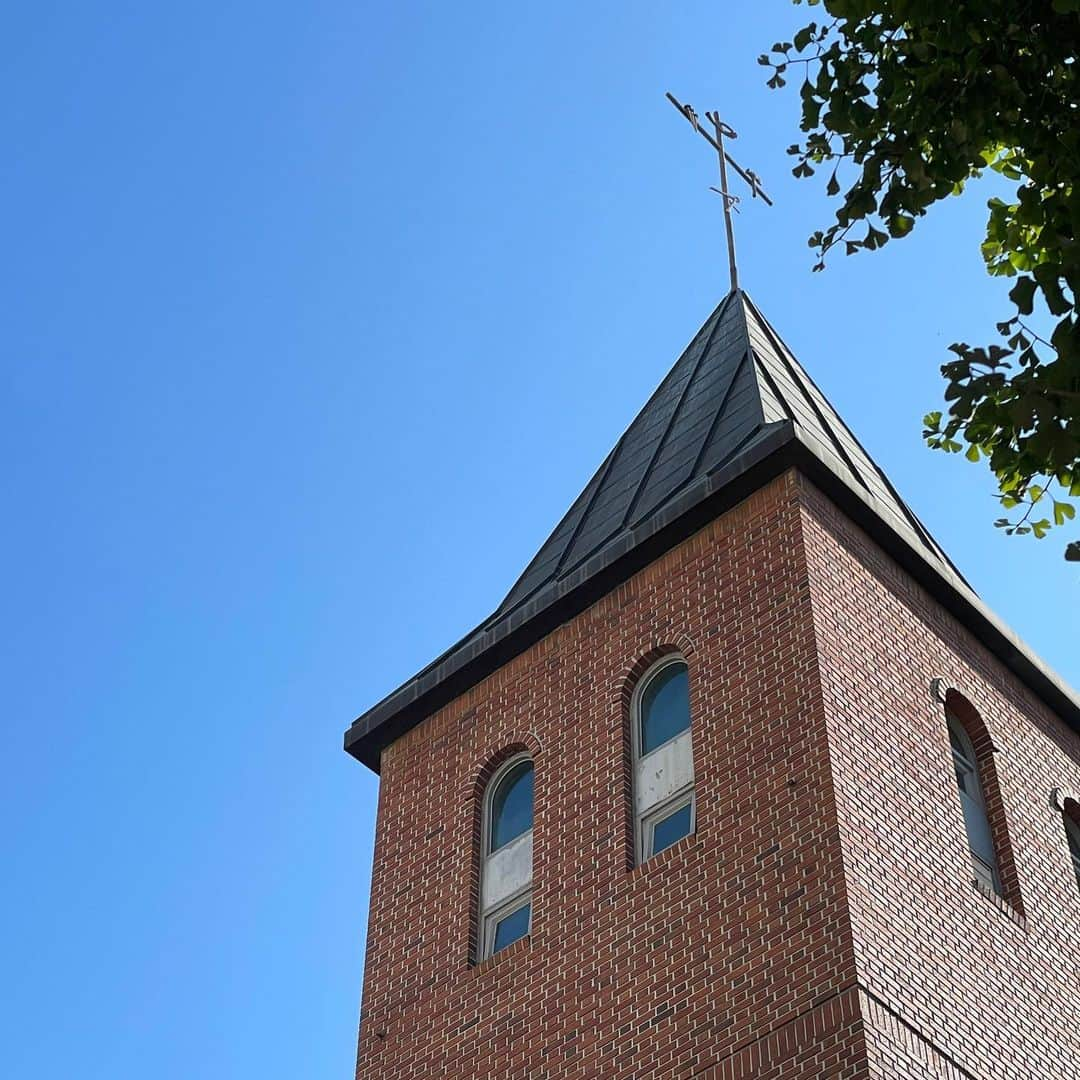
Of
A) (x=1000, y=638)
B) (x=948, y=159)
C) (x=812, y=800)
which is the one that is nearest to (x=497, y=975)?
(x=812, y=800)

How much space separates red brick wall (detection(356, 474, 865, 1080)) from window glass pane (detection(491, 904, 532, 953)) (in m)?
0.26

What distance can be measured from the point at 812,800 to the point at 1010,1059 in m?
2.20

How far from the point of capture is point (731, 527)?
15898 millimetres

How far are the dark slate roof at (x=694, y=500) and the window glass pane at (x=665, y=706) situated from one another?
3.77 feet

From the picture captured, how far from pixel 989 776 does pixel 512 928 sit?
4121 mm

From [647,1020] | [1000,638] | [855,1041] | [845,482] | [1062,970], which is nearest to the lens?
[855,1041]

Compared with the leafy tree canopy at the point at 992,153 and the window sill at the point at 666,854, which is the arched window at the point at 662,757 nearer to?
the window sill at the point at 666,854

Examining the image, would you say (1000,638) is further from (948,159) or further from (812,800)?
(948,159)

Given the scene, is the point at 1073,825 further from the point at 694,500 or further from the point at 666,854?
the point at 666,854

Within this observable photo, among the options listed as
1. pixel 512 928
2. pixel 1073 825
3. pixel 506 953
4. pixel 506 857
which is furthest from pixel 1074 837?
pixel 506 953

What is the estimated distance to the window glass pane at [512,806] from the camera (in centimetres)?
1599

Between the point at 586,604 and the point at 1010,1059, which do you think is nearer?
the point at 1010,1059

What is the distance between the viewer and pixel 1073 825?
16781mm

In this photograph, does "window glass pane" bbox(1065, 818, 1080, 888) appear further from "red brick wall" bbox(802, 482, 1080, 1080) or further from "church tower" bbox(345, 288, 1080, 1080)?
"red brick wall" bbox(802, 482, 1080, 1080)
